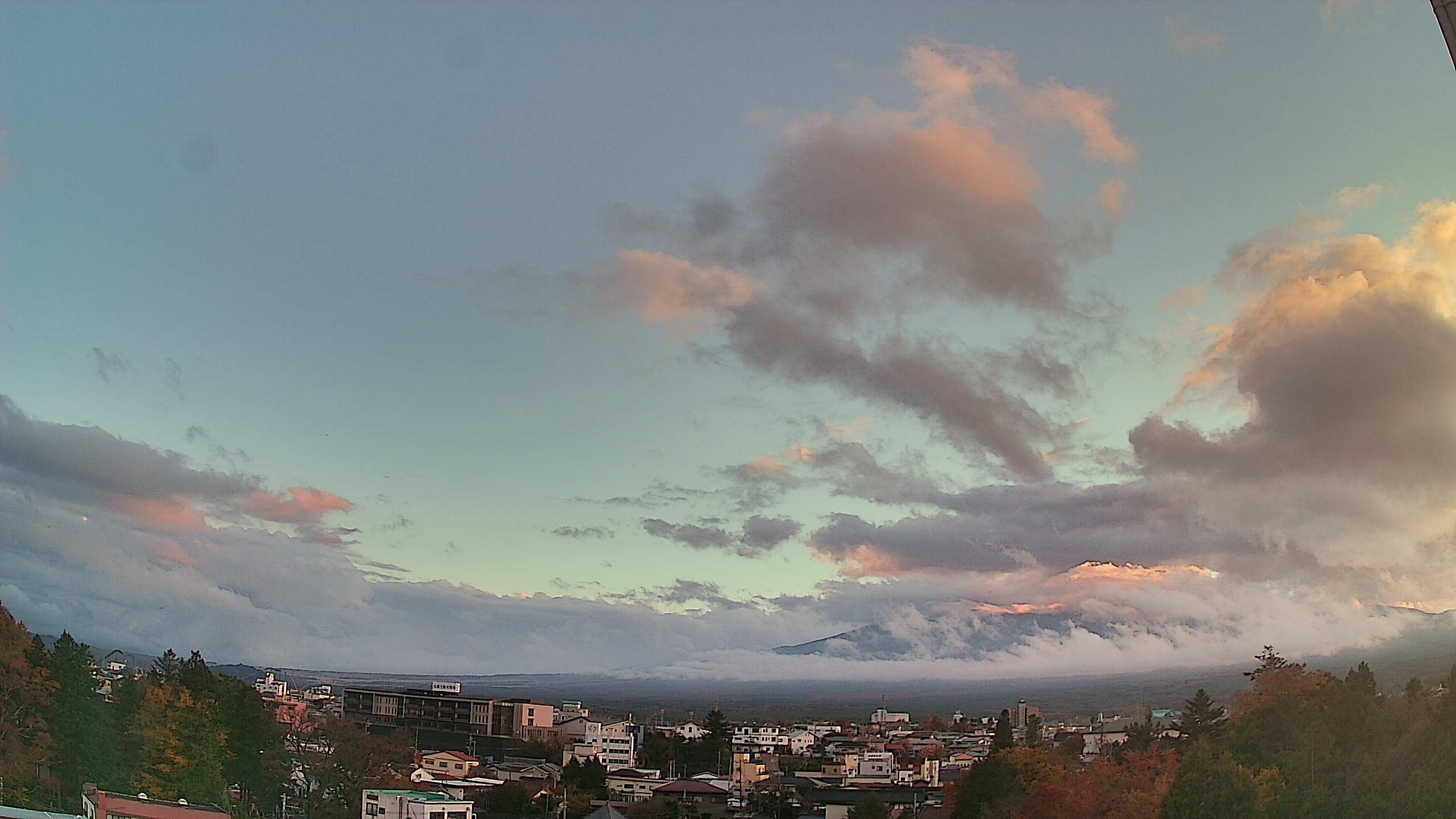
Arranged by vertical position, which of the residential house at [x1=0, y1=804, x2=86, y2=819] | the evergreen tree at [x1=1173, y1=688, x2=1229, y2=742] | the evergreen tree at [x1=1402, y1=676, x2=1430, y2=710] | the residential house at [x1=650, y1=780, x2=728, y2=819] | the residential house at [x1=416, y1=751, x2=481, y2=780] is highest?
the evergreen tree at [x1=1402, y1=676, x2=1430, y2=710]

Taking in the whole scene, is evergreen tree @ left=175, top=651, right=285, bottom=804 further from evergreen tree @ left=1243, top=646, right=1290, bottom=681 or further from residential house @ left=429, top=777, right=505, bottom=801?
evergreen tree @ left=1243, top=646, right=1290, bottom=681

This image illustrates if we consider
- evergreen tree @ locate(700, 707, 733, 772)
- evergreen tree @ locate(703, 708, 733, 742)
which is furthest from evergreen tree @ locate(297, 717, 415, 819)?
evergreen tree @ locate(703, 708, 733, 742)

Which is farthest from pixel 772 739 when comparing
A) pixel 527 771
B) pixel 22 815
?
pixel 22 815

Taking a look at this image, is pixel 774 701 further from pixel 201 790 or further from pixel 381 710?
pixel 201 790

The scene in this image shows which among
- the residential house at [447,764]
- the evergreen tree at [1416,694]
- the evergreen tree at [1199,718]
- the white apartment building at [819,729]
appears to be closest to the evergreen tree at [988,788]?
the evergreen tree at [1199,718]

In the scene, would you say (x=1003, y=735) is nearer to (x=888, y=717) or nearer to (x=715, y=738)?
(x=888, y=717)

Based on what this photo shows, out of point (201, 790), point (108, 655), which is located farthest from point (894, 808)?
point (108, 655)
